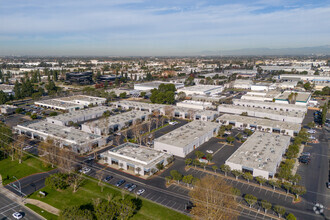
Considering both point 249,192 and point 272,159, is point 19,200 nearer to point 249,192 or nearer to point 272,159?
point 249,192

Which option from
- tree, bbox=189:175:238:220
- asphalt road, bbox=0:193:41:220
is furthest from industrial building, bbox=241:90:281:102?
asphalt road, bbox=0:193:41:220

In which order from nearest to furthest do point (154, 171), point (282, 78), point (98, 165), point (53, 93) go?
point (154, 171), point (98, 165), point (53, 93), point (282, 78)

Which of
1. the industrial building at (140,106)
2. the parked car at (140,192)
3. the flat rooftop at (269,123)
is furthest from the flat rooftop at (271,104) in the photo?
the parked car at (140,192)

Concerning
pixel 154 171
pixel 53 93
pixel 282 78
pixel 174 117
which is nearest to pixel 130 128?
pixel 174 117

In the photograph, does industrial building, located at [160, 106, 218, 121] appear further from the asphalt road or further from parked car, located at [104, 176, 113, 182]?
the asphalt road

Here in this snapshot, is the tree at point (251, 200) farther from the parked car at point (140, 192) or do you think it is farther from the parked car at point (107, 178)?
the parked car at point (107, 178)
